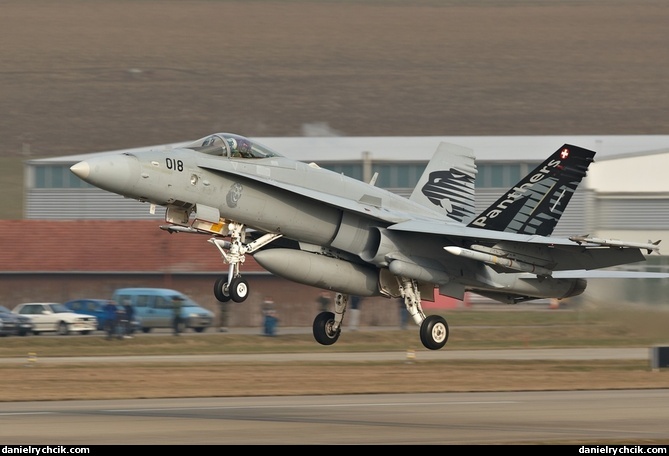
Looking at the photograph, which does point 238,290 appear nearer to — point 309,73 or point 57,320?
point 57,320

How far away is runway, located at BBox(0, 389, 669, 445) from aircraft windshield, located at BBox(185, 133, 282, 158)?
15.3ft

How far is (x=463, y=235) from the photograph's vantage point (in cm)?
2153

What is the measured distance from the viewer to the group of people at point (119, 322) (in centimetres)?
3512

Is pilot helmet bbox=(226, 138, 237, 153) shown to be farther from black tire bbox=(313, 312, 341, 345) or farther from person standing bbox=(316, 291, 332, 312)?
person standing bbox=(316, 291, 332, 312)

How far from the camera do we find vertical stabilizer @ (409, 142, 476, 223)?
83.2 ft

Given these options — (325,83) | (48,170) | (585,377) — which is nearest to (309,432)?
(585,377)

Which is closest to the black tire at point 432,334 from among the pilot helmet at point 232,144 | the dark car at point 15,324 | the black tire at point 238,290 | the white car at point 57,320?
the black tire at point 238,290

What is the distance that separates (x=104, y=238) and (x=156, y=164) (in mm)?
27275

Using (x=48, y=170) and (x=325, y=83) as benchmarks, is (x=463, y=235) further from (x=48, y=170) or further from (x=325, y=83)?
(x=325, y=83)

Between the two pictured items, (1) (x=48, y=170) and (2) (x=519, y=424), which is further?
(1) (x=48, y=170)

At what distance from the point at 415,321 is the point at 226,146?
5.57 metres

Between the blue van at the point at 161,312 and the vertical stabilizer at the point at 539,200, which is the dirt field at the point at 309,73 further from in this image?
the vertical stabilizer at the point at 539,200

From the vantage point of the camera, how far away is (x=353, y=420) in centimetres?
1808

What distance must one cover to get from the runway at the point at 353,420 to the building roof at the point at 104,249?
75.5 feet
